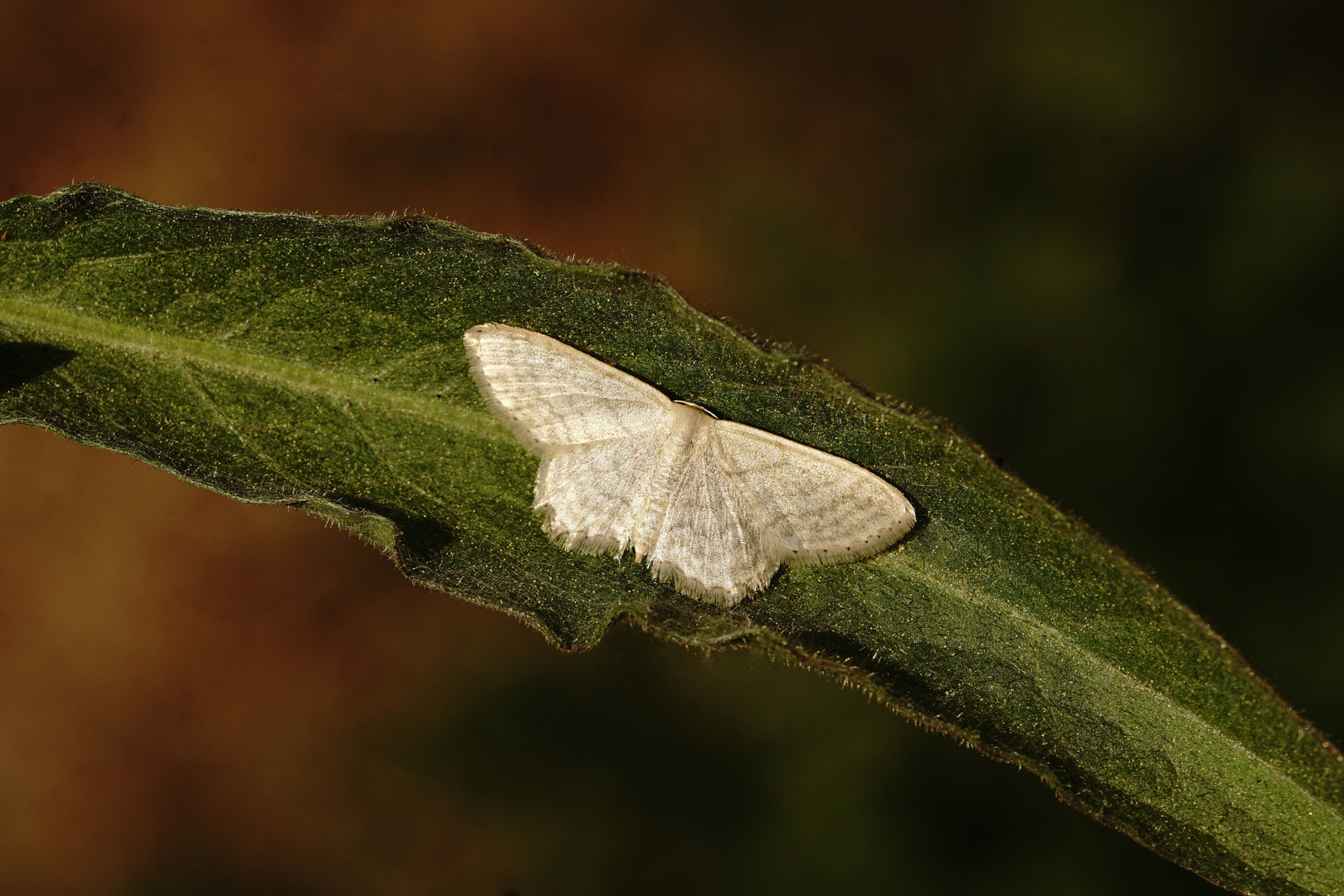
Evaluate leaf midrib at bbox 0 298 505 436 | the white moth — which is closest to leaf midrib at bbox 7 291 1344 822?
leaf midrib at bbox 0 298 505 436

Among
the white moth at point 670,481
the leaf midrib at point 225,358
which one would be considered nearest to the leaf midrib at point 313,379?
the leaf midrib at point 225,358

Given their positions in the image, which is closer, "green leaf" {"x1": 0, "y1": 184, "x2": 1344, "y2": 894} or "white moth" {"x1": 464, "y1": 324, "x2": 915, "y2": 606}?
"green leaf" {"x1": 0, "y1": 184, "x2": 1344, "y2": 894}

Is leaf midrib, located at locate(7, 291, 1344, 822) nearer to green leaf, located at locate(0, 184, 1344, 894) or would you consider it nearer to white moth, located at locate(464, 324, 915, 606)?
green leaf, located at locate(0, 184, 1344, 894)

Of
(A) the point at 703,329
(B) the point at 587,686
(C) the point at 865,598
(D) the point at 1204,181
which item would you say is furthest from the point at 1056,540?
(D) the point at 1204,181

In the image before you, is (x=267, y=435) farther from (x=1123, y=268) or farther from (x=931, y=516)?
(x=1123, y=268)

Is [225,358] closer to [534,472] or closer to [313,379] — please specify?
[313,379]

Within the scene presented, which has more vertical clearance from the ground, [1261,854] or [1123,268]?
[1123,268]
